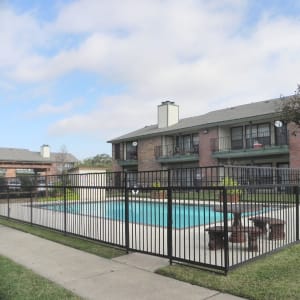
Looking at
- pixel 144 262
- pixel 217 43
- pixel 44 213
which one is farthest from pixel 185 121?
pixel 144 262

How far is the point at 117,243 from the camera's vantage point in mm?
8266

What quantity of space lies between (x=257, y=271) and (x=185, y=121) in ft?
95.4

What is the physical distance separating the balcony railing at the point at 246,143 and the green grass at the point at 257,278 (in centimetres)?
2022

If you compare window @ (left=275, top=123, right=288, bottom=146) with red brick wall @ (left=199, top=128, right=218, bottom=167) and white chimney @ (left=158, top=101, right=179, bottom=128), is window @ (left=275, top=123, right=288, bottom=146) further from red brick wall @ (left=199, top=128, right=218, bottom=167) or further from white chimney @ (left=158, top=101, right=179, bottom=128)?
white chimney @ (left=158, top=101, right=179, bottom=128)

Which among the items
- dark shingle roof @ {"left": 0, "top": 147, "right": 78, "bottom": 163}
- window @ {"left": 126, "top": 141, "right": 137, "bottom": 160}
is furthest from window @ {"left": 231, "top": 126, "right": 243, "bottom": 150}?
dark shingle roof @ {"left": 0, "top": 147, "right": 78, "bottom": 163}

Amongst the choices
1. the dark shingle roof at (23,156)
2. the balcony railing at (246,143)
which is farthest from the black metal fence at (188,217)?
the dark shingle roof at (23,156)

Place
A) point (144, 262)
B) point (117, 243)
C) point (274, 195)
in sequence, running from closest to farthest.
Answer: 1. point (144, 262)
2. point (274, 195)
3. point (117, 243)

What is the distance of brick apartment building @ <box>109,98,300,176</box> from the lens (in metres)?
25.6

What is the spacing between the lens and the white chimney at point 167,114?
34.8m

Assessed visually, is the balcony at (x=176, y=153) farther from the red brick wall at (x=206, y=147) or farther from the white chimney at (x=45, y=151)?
the white chimney at (x=45, y=151)

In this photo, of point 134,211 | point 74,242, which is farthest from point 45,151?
point 134,211

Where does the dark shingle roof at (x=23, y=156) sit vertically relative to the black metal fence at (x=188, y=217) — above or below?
above

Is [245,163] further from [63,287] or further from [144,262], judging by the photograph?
[63,287]

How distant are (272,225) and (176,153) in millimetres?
24952
